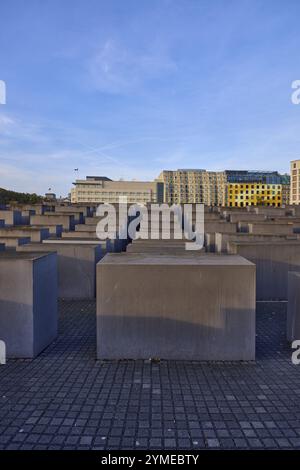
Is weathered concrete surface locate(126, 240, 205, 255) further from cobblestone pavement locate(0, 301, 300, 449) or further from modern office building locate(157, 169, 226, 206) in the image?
modern office building locate(157, 169, 226, 206)

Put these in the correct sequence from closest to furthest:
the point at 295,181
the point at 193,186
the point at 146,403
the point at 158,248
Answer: the point at 146,403 → the point at 158,248 → the point at 295,181 → the point at 193,186

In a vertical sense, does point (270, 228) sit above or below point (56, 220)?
below

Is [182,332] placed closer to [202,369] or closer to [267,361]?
[202,369]

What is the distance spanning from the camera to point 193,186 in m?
132

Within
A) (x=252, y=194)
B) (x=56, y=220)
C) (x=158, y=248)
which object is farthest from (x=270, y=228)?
(x=252, y=194)

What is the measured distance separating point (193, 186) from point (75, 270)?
12480 cm

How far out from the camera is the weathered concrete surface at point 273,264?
32.5 ft

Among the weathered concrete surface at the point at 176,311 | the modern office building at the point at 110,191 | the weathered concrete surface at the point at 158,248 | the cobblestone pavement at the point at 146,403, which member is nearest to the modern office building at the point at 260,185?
the modern office building at the point at 110,191

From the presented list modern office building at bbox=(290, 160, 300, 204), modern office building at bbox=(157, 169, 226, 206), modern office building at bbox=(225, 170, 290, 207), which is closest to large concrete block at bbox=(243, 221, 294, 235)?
modern office building at bbox=(290, 160, 300, 204)

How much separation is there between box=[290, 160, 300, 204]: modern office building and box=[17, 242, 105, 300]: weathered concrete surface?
99.0 m

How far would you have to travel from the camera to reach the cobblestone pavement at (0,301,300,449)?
3.80 metres

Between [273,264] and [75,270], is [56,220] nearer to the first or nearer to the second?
[75,270]

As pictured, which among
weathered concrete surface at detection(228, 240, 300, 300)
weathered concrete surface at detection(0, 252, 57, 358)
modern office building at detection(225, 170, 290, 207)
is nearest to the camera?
weathered concrete surface at detection(0, 252, 57, 358)
